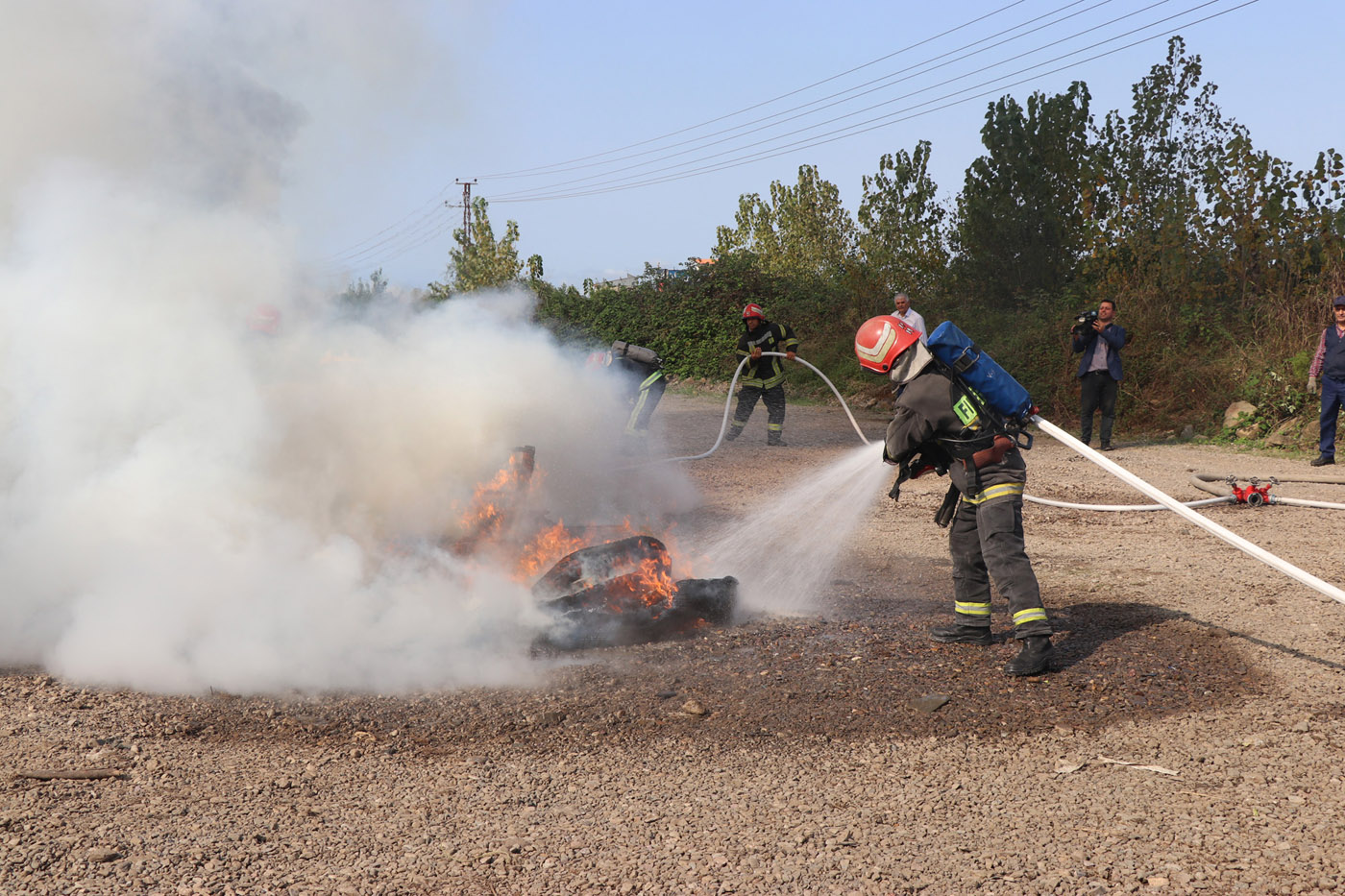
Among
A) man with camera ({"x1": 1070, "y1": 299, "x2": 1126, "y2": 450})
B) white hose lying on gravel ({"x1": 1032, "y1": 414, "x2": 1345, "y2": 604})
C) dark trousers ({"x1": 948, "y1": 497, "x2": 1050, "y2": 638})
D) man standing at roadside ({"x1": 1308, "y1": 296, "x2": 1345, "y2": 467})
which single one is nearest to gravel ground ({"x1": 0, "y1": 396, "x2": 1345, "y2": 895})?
dark trousers ({"x1": 948, "y1": 497, "x2": 1050, "y2": 638})

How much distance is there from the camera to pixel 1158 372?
48.1ft

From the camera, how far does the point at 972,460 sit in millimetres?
4801

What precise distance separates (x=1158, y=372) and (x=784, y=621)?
11608mm

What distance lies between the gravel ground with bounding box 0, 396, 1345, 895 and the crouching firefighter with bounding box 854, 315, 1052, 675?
26cm

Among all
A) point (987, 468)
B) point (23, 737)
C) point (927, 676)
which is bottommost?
point (927, 676)

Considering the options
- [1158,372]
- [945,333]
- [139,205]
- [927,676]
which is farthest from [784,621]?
[1158,372]

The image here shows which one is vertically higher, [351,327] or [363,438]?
[351,327]

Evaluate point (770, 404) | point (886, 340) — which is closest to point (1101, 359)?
point (770, 404)

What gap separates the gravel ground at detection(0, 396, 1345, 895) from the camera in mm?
2896

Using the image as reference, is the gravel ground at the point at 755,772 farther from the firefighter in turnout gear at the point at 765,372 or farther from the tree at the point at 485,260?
the tree at the point at 485,260

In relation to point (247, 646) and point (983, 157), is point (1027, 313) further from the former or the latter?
point (247, 646)

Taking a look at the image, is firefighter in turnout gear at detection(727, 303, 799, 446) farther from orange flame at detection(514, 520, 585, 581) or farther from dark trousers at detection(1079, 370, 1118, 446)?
orange flame at detection(514, 520, 585, 581)

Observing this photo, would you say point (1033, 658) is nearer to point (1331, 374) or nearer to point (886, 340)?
point (886, 340)

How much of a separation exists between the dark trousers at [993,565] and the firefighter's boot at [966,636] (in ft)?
0.09
